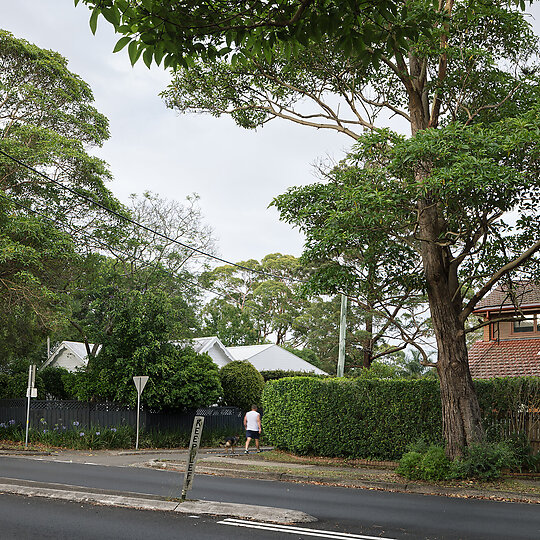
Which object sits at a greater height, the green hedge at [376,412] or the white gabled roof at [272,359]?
the white gabled roof at [272,359]

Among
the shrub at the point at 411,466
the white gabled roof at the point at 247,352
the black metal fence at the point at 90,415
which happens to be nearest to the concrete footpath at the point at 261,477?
the shrub at the point at 411,466

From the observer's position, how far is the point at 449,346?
15758 mm

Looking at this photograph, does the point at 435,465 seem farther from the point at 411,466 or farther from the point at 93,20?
the point at 93,20

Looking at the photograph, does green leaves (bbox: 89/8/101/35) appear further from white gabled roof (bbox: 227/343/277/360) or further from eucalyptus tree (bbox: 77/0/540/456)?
white gabled roof (bbox: 227/343/277/360)

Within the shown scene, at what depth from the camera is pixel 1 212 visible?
22.5 meters

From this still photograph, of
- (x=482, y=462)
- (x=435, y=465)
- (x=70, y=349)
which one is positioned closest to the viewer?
(x=482, y=462)

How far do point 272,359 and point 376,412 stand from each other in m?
24.9

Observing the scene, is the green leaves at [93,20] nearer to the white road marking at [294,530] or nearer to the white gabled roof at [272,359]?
the white road marking at [294,530]

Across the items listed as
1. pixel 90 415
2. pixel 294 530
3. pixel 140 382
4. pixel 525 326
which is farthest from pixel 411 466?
pixel 90 415

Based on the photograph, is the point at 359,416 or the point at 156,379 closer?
the point at 359,416

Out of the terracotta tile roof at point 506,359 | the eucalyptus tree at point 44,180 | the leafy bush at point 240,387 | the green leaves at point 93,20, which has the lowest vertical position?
the leafy bush at point 240,387

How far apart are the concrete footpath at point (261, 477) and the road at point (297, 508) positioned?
0.40 metres

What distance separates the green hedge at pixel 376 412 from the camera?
17.9 meters

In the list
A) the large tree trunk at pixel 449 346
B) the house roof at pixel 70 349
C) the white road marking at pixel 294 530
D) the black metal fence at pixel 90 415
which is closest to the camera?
the white road marking at pixel 294 530
